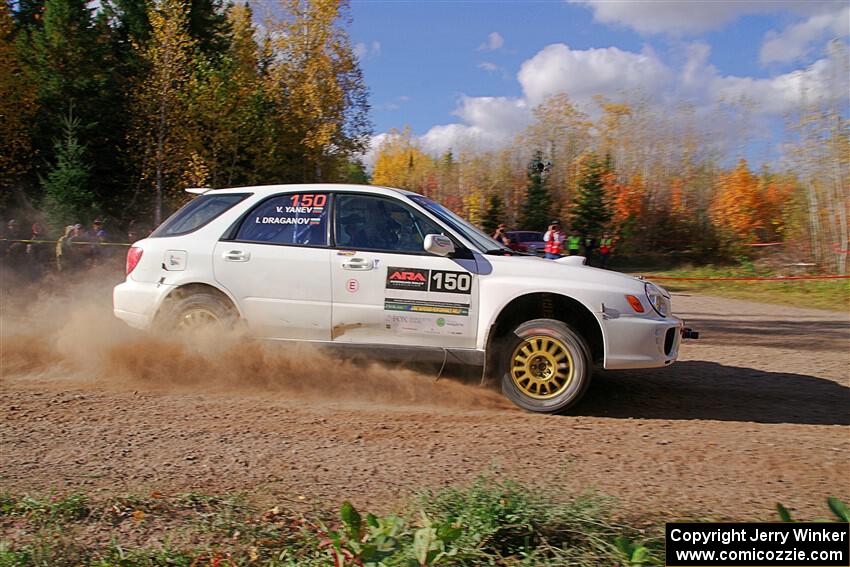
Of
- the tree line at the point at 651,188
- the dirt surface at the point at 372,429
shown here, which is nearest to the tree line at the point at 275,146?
the tree line at the point at 651,188

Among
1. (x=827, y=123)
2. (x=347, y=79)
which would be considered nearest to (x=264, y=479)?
(x=827, y=123)

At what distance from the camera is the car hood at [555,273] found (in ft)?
19.0

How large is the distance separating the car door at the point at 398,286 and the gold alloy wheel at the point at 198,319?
1170mm

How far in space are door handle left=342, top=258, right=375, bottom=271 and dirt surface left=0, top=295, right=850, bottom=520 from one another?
91 centimetres

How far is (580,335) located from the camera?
5.85m

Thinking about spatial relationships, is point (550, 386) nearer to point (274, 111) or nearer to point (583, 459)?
point (583, 459)

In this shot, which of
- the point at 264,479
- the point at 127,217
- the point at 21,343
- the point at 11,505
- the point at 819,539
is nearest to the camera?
the point at 819,539

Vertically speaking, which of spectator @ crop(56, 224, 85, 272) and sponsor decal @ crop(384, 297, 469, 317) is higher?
spectator @ crop(56, 224, 85, 272)

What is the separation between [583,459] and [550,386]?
4.09 ft

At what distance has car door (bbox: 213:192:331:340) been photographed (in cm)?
612

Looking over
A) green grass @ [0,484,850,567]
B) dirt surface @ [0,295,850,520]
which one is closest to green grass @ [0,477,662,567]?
green grass @ [0,484,850,567]

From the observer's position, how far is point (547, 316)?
6066 mm

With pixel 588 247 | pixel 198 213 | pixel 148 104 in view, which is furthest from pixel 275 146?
pixel 198 213

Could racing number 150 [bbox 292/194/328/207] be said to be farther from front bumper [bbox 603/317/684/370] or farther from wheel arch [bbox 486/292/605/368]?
front bumper [bbox 603/317/684/370]
